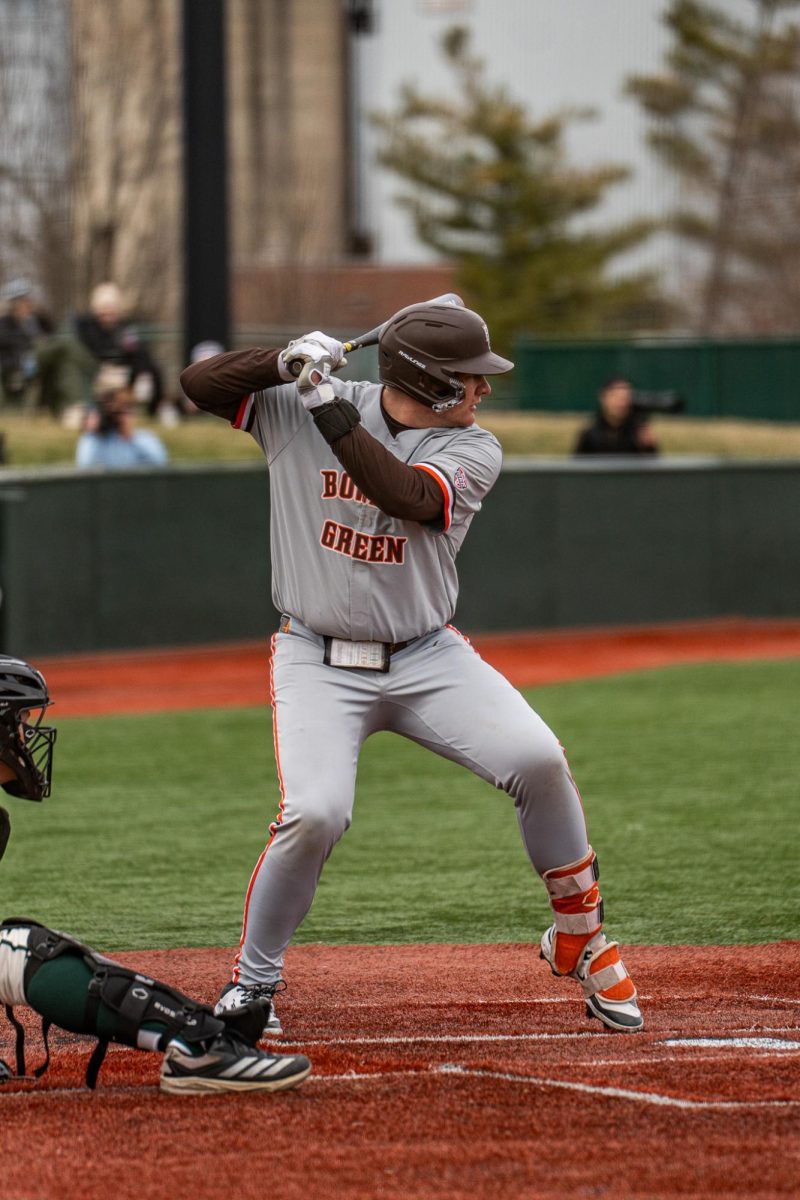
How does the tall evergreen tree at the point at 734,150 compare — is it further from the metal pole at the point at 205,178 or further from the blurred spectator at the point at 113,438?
the blurred spectator at the point at 113,438

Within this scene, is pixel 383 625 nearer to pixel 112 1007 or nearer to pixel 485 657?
pixel 112 1007

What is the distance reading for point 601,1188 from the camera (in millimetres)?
3285

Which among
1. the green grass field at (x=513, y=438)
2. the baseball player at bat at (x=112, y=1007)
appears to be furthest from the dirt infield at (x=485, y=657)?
the baseball player at bat at (x=112, y=1007)

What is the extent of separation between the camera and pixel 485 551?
14570 mm

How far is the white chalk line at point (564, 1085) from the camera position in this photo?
12.3 ft

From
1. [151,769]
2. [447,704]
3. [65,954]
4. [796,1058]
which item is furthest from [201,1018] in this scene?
[151,769]

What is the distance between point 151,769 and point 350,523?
5143 millimetres

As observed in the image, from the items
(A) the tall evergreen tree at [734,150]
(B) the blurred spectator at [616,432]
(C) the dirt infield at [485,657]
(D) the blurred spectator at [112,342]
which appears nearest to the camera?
(C) the dirt infield at [485,657]

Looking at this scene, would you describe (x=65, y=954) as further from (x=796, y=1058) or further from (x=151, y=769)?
(x=151, y=769)

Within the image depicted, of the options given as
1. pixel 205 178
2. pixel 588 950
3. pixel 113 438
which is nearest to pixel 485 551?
pixel 113 438

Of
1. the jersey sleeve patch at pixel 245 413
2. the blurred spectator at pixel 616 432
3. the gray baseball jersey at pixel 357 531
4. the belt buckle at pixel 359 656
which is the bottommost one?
the blurred spectator at pixel 616 432

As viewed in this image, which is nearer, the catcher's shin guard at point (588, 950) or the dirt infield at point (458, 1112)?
the dirt infield at point (458, 1112)

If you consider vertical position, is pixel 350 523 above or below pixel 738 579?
above

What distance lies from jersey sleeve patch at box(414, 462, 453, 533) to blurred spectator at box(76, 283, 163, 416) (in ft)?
35.7
